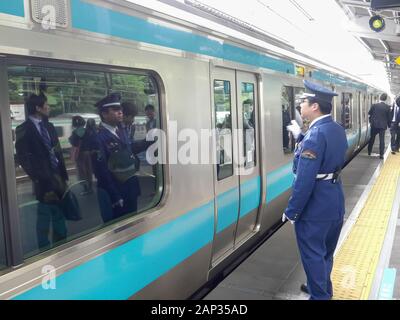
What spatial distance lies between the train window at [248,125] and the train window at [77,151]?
166cm

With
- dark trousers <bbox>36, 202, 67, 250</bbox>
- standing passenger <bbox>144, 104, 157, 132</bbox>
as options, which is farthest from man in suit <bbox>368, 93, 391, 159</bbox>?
dark trousers <bbox>36, 202, 67, 250</bbox>

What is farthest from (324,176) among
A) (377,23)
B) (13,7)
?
(377,23)

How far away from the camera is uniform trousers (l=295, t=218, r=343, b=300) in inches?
126

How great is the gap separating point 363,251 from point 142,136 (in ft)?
9.30

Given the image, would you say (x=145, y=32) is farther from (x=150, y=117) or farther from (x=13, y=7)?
(x=13, y=7)

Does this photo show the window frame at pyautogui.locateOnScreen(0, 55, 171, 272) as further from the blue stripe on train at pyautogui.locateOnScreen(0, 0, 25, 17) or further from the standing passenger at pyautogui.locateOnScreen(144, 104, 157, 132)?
the standing passenger at pyautogui.locateOnScreen(144, 104, 157, 132)

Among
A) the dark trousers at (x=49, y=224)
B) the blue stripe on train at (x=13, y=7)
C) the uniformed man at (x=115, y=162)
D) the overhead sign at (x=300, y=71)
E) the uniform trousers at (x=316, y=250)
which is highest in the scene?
the overhead sign at (x=300, y=71)

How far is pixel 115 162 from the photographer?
2764 millimetres

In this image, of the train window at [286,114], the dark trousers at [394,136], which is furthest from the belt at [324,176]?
the dark trousers at [394,136]

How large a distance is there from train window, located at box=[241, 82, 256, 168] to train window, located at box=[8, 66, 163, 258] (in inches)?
65.2

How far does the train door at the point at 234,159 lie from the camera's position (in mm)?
3881

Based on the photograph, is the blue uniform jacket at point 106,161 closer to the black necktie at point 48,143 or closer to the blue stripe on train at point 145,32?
the black necktie at point 48,143
